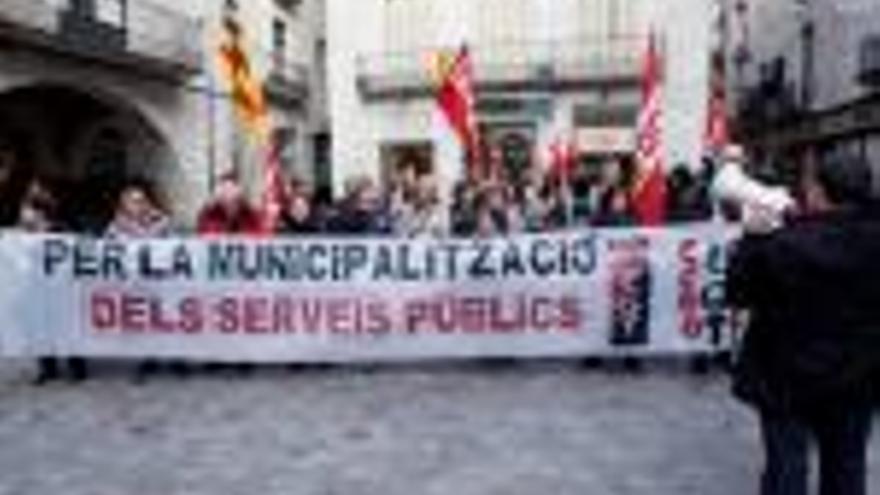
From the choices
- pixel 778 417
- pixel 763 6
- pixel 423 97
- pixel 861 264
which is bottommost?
pixel 778 417

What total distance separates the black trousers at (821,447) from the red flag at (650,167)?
8.17m

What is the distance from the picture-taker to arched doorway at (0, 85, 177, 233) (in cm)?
3662

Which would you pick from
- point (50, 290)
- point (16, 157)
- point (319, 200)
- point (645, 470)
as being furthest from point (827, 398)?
point (16, 157)

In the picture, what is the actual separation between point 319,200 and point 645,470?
33.8 ft

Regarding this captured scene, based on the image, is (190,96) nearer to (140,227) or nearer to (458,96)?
(458,96)

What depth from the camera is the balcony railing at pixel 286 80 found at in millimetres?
46278

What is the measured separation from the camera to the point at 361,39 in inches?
1433

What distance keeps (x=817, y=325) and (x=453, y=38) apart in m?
29.7

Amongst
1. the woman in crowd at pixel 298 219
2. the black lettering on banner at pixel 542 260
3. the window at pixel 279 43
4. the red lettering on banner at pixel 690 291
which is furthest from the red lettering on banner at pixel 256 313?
the window at pixel 279 43

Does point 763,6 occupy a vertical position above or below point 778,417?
above

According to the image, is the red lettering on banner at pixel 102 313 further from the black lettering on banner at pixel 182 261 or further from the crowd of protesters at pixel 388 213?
the black lettering on banner at pixel 182 261

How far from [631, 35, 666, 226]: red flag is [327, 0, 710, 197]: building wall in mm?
17480

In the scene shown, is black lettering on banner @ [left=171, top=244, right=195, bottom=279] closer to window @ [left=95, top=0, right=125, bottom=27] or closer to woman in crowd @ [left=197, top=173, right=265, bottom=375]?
woman in crowd @ [left=197, top=173, right=265, bottom=375]

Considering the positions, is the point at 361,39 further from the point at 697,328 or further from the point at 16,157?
the point at 697,328
